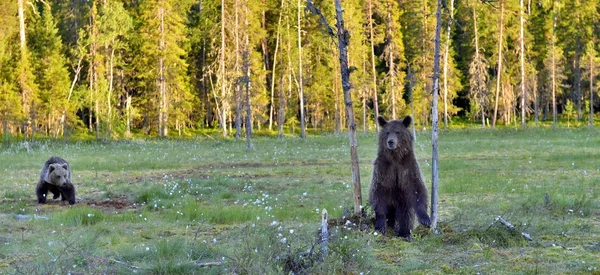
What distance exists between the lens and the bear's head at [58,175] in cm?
1627

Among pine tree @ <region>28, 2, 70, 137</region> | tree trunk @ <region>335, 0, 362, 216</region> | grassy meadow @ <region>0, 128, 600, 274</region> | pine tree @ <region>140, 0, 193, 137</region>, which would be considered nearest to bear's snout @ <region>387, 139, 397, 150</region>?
tree trunk @ <region>335, 0, 362, 216</region>

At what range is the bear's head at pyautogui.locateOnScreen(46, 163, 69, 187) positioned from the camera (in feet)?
53.4

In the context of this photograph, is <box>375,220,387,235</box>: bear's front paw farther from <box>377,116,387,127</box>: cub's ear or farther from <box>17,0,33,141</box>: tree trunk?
<box>17,0,33,141</box>: tree trunk

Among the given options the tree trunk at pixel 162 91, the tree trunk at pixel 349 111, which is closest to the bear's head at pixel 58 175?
the tree trunk at pixel 349 111

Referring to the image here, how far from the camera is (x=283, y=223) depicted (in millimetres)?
12531

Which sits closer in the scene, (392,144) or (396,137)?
(392,144)

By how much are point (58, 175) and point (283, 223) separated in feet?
22.4

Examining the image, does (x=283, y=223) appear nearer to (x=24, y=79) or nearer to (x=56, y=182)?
(x=56, y=182)

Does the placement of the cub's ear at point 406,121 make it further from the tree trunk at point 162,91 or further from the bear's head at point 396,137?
the tree trunk at point 162,91

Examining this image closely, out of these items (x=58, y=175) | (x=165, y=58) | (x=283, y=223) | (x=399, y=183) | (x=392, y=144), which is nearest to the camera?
(x=392, y=144)

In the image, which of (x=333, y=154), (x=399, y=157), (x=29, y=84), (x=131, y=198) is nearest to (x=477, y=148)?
(x=333, y=154)

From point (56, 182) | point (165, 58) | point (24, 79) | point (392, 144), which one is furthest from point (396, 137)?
point (165, 58)

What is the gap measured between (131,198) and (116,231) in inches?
214

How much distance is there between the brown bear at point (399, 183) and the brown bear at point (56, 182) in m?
8.96
